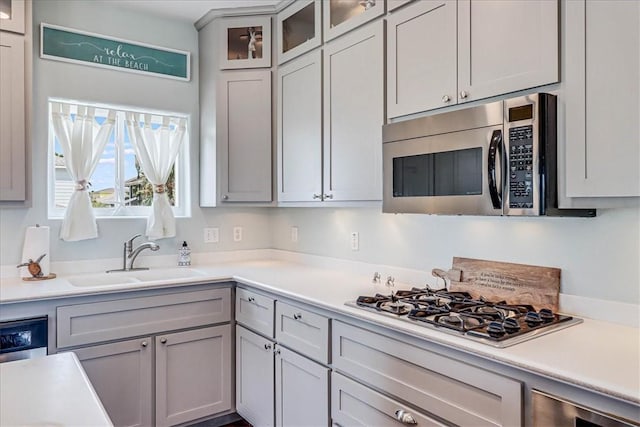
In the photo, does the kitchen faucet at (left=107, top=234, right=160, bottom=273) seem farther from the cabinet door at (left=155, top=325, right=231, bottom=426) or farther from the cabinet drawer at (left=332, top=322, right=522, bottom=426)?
the cabinet drawer at (left=332, top=322, right=522, bottom=426)

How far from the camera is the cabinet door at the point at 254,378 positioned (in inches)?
95.3

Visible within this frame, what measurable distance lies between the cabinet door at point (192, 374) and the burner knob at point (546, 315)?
177 centimetres

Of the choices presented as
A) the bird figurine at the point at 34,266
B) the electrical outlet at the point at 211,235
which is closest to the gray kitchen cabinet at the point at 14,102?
the bird figurine at the point at 34,266

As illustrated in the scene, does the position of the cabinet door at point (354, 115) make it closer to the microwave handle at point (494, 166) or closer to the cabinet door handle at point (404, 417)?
the microwave handle at point (494, 166)

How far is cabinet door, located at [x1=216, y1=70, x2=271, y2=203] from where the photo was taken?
9.92ft

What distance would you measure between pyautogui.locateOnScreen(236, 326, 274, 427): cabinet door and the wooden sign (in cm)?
185

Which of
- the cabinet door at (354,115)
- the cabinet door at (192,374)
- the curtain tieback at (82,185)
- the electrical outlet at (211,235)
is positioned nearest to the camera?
the cabinet door at (354,115)

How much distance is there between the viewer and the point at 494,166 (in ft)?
5.26

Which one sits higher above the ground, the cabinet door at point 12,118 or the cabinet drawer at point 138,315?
the cabinet door at point 12,118

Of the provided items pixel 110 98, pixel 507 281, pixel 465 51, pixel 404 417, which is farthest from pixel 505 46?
pixel 110 98

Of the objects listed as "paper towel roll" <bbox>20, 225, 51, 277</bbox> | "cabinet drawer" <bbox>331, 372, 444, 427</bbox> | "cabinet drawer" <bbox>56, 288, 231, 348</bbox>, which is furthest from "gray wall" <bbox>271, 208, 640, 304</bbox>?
"paper towel roll" <bbox>20, 225, 51, 277</bbox>

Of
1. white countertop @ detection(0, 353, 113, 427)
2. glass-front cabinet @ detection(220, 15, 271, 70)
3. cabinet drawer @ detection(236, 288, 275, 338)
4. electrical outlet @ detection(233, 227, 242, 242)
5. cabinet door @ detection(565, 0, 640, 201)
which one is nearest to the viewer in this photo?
white countertop @ detection(0, 353, 113, 427)

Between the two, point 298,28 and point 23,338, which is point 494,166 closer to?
point 298,28

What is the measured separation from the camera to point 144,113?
311 cm
